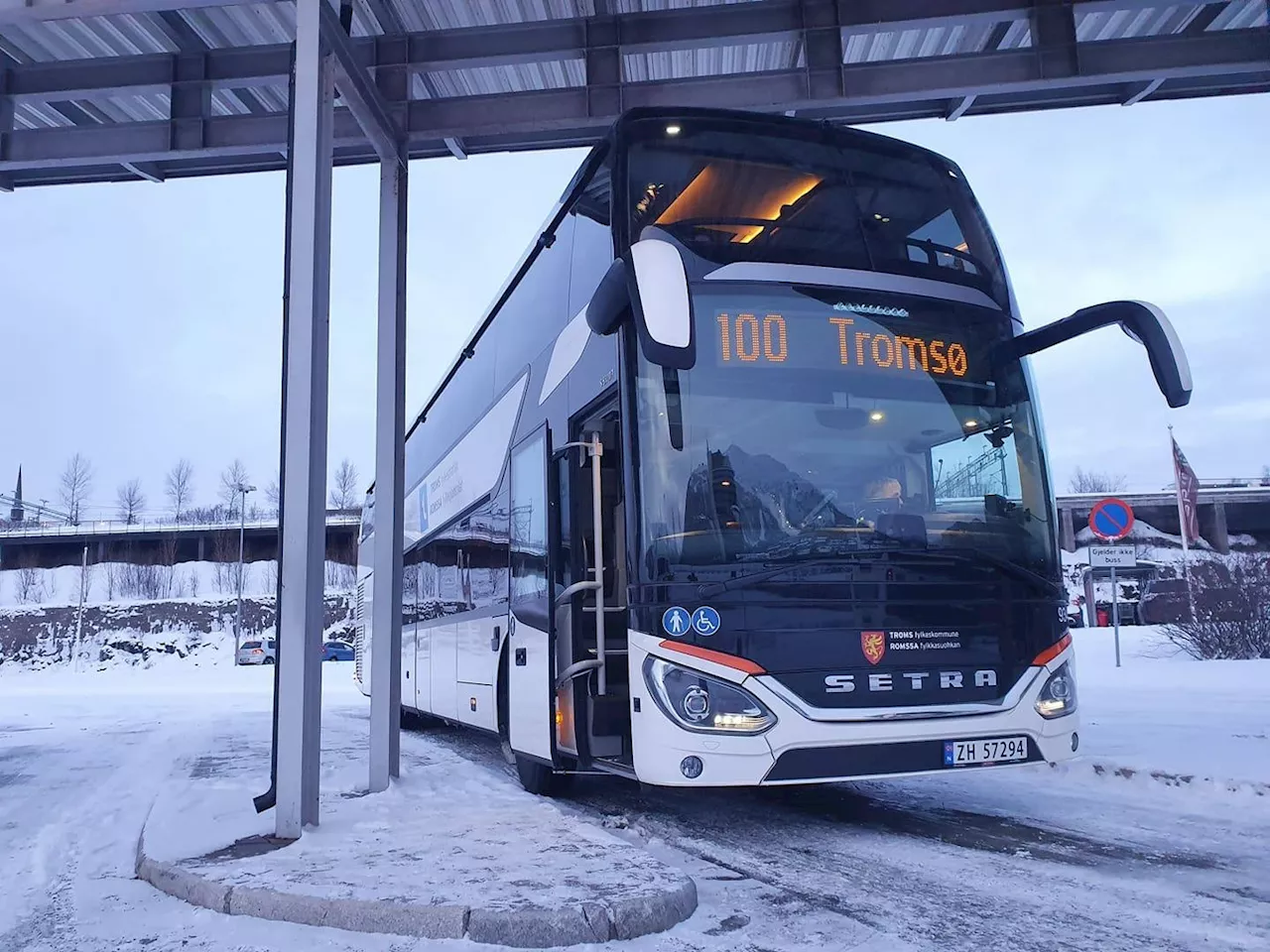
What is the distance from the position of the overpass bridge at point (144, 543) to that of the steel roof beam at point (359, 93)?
61.4m

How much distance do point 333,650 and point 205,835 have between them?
50789 mm

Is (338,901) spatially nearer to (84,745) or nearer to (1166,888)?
(1166,888)

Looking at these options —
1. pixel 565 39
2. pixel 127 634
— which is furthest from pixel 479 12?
pixel 127 634

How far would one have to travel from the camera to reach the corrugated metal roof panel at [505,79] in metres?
10.1

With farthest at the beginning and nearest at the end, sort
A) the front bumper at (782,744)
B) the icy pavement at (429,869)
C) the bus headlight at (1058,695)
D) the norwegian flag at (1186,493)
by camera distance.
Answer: the norwegian flag at (1186,493), the bus headlight at (1058,695), the front bumper at (782,744), the icy pavement at (429,869)

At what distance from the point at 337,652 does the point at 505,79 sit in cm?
4911

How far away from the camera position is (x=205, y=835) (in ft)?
21.3

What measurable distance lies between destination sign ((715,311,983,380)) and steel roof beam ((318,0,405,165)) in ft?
11.3

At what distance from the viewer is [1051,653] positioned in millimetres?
6242

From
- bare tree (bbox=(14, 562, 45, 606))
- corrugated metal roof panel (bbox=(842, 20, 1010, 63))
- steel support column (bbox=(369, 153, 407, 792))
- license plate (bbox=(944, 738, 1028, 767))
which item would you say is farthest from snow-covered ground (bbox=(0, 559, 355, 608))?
license plate (bbox=(944, 738, 1028, 767))

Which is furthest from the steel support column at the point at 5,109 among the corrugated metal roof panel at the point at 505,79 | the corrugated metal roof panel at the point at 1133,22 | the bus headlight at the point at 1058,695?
the bus headlight at the point at 1058,695

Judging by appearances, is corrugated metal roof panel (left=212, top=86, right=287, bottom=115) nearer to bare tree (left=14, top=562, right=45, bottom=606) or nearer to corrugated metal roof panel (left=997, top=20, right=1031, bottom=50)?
corrugated metal roof panel (left=997, top=20, right=1031, bottom=50)

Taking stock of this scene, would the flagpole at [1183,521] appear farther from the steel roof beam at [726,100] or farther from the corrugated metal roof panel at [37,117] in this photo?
the corrugated metal roof panel at [37,117]

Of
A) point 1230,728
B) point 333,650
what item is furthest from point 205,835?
point 333,650
